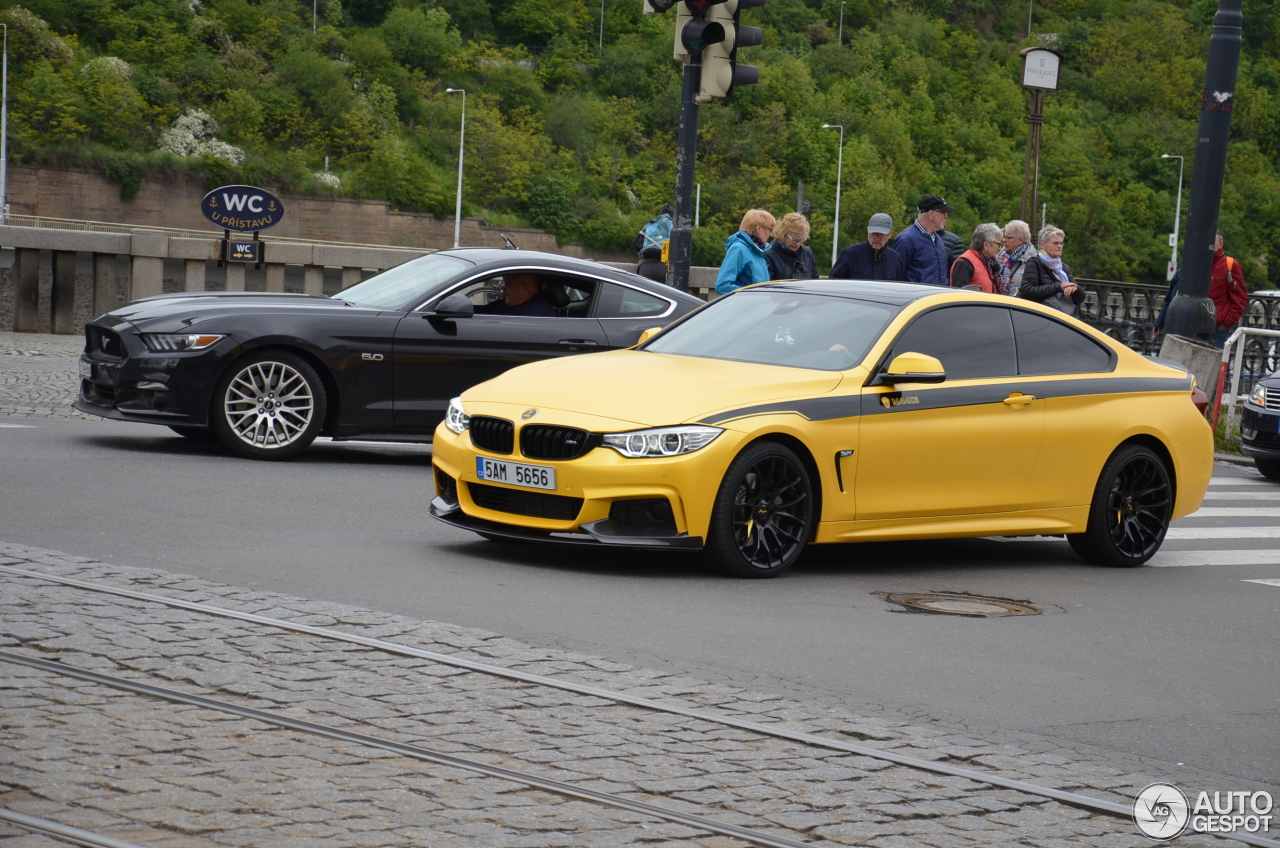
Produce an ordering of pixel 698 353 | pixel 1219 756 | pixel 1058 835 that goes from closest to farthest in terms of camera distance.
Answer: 1. pixel 1058 835
2. pixel 1219 756
3. pixel 698 353

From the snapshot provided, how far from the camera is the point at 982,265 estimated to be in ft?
46.8

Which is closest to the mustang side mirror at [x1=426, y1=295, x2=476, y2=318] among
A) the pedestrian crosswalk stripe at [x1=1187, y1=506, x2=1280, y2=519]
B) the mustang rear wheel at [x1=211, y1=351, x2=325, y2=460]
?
the mustang rear wheel at [x1=211, y1=351, x2=325, y2=460]

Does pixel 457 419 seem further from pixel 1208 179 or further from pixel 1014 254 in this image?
pixel 1208 179

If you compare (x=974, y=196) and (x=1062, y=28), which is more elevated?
(x=1062, y=28)

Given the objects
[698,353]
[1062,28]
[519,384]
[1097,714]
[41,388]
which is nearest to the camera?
[1097,714]

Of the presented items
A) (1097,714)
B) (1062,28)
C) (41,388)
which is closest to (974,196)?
(1062,28)

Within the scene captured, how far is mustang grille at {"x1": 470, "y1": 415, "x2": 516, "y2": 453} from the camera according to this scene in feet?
27.6

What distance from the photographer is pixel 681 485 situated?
8.02 m

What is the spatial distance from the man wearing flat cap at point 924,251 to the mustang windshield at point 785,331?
4.71m

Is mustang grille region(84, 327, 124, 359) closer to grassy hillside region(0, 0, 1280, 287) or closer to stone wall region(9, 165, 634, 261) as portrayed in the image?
stone wall region(9, 165, 634, 261)

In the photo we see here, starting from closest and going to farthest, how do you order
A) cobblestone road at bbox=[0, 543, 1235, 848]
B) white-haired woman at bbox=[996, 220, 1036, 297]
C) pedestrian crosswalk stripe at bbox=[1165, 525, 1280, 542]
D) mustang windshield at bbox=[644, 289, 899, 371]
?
1. cobblestone road at bbox=[0, 543, 1235, 848]
2. mustang windshield at bbox=[644, 289, 899, 371]
3. pedestrian crosswalk stripe at bbox=[1165, 525, 1280, 542]
4. white-haired woman at bbox=[996, 220, 1036, 297]

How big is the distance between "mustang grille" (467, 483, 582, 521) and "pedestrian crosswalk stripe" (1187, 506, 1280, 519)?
20.2ft

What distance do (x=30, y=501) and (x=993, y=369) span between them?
5.25 metres

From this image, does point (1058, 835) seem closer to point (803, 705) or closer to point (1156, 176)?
point (803, 705)
